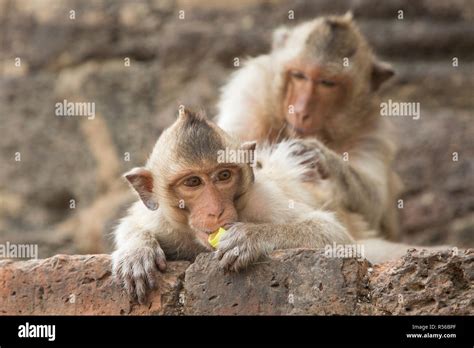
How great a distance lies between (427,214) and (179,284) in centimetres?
615

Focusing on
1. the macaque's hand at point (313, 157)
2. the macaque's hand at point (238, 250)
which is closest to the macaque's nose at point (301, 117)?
the macaque's hand at point (313, 157)

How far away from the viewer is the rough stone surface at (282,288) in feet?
17.6

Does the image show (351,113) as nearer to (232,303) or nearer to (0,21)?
(232,303)

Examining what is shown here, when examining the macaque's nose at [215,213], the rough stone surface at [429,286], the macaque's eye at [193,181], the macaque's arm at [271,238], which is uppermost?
the macaque's eye at [193,181]

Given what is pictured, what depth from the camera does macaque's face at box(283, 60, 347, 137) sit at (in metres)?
8.45

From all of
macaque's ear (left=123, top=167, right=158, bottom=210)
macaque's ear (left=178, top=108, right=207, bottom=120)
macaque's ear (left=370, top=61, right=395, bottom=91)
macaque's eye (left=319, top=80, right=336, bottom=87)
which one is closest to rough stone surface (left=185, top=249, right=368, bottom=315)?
macaque's ear (left=123, top=167, right=158, bottom=210)

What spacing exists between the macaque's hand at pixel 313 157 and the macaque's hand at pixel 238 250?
190 cm

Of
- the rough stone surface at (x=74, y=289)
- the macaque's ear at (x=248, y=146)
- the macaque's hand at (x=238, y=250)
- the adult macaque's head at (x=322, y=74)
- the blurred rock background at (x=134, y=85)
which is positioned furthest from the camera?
the blurred rock background at (x=134, y=85)

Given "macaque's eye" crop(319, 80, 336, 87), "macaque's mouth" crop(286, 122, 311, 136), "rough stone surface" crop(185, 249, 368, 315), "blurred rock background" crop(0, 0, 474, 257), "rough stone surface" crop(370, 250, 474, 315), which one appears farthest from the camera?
"blurred rock background" crop(0, 0, 474, 257)

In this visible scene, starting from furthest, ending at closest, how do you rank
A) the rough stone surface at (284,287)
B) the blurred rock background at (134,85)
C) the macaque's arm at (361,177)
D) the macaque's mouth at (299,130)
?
the blurred rock background at (134,85) < the macaque's mouth at (299,130) < the macaque's arm at (361,177) < the rough stone surface at (284,287)

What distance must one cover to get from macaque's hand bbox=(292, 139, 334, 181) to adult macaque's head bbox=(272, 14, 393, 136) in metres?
0.56

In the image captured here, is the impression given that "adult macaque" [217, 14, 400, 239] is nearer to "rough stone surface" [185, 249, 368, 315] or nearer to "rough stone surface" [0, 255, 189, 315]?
"rough stone surface" [185, 249, 368, 315]

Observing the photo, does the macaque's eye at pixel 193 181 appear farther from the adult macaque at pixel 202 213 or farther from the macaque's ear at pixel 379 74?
the macaque's ear at pixel 379 74

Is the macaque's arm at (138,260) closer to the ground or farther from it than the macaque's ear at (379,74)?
closer to the ground
